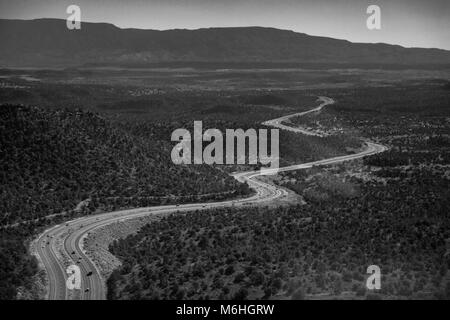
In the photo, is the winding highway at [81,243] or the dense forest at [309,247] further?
the winding highway at [81,243]

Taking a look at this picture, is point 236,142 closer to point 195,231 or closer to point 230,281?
point 195,231

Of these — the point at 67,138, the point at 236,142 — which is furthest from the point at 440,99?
the point at 67,138

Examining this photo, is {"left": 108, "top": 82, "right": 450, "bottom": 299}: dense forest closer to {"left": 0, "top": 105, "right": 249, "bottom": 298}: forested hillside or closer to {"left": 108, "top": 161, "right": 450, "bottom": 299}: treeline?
{"left": 108, "top": 161, "right": 450, "bottom": 299}: treeline

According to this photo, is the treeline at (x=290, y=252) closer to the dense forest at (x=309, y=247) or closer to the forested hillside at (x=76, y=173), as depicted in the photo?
the dense forest at (x=309, y=247)

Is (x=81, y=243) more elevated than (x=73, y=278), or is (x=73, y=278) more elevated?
(x=81, y=243)

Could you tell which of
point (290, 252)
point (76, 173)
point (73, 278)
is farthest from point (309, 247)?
point (76, 173)

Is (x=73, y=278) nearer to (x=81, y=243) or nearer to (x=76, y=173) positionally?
(x=81, y=243)

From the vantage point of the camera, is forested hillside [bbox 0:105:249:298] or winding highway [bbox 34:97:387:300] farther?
forested hillside [bbox 0:105:249:298]

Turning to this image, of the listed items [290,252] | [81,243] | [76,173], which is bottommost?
[81,243]

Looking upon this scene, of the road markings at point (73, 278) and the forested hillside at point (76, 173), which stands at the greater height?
the forested hillside at point (76, 173)

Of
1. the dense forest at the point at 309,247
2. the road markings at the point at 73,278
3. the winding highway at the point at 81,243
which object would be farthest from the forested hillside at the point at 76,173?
the dense forest at the point at 309,247

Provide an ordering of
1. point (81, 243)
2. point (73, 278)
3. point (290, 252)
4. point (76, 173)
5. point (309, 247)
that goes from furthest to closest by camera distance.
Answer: point (76, 173)
point (81, 243)
point (309, 247)
point (290, 252)
point (73, 278)

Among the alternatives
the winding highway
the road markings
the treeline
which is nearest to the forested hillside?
the winding highway
